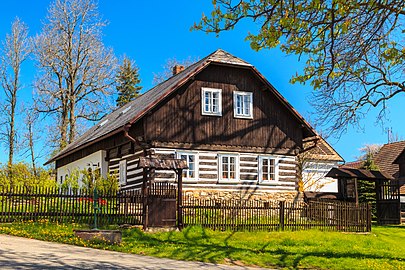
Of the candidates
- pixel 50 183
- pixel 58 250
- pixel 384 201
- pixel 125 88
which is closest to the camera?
pixel 58 250

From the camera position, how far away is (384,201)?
29.6m

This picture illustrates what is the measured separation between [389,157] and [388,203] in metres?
17.3

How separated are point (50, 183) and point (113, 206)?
7.58 m

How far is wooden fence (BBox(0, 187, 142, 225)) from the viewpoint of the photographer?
19.1 meters

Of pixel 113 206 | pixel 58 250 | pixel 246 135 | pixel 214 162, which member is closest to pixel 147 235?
pixel 113 206

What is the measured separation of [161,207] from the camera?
2038 centimetres

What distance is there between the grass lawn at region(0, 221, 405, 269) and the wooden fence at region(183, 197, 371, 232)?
32.3 inches

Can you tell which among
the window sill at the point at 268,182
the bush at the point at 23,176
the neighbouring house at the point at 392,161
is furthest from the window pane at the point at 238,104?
the neighbouring house at the point at 392,161

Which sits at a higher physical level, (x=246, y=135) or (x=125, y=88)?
(x=125, y=88)

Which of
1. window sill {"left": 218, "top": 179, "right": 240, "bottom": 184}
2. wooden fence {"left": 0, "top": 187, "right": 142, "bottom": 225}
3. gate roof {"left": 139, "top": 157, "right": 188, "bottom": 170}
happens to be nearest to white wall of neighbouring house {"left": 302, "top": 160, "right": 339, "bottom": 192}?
window sill {"left": 218, "top": 179, "right": 240, "bottom": 184}

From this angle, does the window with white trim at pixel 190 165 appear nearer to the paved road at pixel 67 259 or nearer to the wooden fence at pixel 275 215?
the wooden fence at pixel 275 215

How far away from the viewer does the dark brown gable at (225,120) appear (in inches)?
1003

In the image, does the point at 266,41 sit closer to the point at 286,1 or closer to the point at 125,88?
the point at 286,1

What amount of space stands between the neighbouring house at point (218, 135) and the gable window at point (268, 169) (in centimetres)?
5
